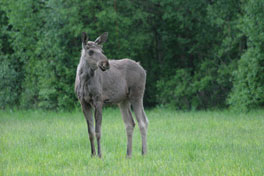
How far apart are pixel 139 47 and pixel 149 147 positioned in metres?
10.5

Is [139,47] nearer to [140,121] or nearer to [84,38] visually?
[140,121]

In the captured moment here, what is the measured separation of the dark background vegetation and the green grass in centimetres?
353

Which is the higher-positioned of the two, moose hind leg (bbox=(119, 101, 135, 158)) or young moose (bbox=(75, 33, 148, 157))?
young moose (bbox=(75, 33, 148, 157))

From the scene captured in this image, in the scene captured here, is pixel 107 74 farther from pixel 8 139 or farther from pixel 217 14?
pixel 217 14

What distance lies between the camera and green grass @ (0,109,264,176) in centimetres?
751

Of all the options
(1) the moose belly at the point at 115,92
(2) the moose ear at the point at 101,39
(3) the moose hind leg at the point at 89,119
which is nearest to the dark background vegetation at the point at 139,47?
(1) the moose belly at the point at 115,92

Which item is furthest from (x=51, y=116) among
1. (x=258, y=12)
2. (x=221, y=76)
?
(x=258, y=12)

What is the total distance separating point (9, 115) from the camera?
59.2 feet

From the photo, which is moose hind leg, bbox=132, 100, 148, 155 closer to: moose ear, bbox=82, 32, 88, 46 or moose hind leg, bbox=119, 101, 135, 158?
moose hind leg, bbox=119, 101, 135, 158

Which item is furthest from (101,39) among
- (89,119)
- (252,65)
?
(252,65)

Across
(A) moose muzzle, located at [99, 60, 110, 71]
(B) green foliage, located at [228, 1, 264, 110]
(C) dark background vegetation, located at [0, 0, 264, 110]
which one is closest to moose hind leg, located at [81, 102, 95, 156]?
(A) moose muzzle, located at [99, 60, 110, 71]

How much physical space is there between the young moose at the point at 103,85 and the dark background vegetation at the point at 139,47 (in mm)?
8762

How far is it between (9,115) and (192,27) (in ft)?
31.8

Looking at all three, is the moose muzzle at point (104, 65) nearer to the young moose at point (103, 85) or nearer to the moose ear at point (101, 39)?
the young moose at point (103, 85)
